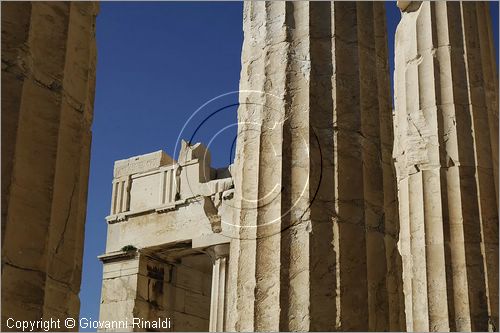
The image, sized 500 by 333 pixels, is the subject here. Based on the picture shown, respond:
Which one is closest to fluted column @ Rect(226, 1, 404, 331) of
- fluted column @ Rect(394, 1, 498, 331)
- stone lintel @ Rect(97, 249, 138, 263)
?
fluted column @ Rect(394, 1, 498, 331)

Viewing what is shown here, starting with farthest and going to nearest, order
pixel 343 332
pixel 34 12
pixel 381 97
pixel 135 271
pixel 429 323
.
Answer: pixel 135 271, pixel 429 323, pixel 381 97, pixel 343 332, pixel 34 12

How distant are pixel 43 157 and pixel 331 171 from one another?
389cm

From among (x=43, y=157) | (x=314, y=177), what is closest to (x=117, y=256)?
(x=314, y=177)

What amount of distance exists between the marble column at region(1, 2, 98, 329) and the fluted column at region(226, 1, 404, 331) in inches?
111

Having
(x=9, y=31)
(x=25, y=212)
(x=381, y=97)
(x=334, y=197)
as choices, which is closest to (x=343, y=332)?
(x=334, y=197)

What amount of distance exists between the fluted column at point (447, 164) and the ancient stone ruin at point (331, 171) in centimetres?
2

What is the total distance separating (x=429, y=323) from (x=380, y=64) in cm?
397

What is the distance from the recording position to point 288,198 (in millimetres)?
8812

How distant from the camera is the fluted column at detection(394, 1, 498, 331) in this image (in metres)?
12.0

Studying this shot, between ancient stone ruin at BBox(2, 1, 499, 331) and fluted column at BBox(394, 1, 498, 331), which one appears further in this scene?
fluted column at BBox(394, 1, 498, 331)

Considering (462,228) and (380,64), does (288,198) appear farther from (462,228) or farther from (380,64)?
(462,228)

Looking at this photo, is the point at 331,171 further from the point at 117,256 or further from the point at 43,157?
the point at 117,256

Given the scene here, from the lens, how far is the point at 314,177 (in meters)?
8.91

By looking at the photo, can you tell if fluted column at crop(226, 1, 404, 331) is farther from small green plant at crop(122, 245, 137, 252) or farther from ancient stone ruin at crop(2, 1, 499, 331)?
small green plant at crop(122, 245, 137, 252)
